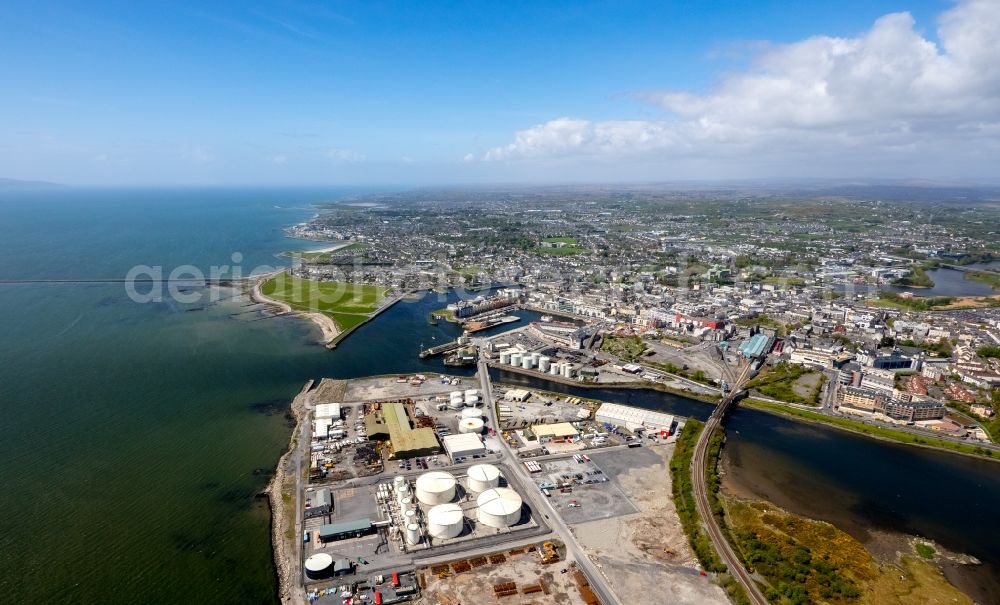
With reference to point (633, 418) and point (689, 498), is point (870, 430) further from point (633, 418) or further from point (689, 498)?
point (689, 498)

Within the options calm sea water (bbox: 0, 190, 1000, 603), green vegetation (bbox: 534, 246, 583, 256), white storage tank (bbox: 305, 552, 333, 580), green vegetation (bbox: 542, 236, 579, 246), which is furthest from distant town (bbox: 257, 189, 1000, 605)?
green vegetation (bbox: 542, 236, 579, 246)

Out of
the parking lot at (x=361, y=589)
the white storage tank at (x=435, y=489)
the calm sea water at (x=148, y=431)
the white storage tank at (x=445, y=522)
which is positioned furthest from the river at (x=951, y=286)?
the parking lot at (x=361, y=589)

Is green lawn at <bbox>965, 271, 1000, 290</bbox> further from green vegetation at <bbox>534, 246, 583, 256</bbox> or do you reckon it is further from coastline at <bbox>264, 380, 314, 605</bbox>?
coastline at <bbox>264, 380, 314, 605</bbox>

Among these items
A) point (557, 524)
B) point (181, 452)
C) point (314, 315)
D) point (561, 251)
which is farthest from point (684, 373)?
point (561, 251)

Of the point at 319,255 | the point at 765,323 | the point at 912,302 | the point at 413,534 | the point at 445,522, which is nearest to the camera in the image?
the point at 413,534

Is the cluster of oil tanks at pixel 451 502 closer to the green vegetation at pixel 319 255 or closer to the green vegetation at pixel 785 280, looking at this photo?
the green vegetation at pixel 785 280

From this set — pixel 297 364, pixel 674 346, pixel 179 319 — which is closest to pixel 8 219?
pixel 179 319
